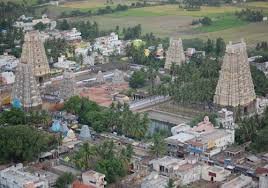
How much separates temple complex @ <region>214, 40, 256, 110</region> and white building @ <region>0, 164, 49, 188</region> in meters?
13.7

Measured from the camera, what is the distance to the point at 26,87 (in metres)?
35.1

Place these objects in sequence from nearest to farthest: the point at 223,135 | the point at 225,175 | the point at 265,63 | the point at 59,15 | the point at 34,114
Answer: the point at 225,175 → the point at 223,135 → the point at 34,114 → the point at 265,63 → the point at 59,15

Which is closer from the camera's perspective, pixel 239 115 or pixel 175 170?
pixel 175 170

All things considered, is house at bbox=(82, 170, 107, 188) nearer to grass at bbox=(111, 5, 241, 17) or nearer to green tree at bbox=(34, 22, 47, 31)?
green tree at bbox=(34, 22, 47, 31)

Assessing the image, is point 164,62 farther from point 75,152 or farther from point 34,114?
point 75,152

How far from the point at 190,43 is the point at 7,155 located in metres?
27.5

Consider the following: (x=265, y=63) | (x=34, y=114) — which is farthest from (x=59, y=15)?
(x=34, y=114)

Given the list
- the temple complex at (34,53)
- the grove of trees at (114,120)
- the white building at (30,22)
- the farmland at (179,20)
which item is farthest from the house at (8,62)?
the farmland at (179,20)

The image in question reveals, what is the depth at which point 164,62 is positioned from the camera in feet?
150

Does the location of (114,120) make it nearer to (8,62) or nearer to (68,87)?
(68,87)

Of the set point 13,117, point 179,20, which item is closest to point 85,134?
point 13,117

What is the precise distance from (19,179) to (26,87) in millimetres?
11256

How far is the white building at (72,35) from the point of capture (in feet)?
176

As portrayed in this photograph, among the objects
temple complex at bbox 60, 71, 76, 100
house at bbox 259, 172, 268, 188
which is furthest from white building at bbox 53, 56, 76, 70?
house at bbox 259, 172, 268, 188
